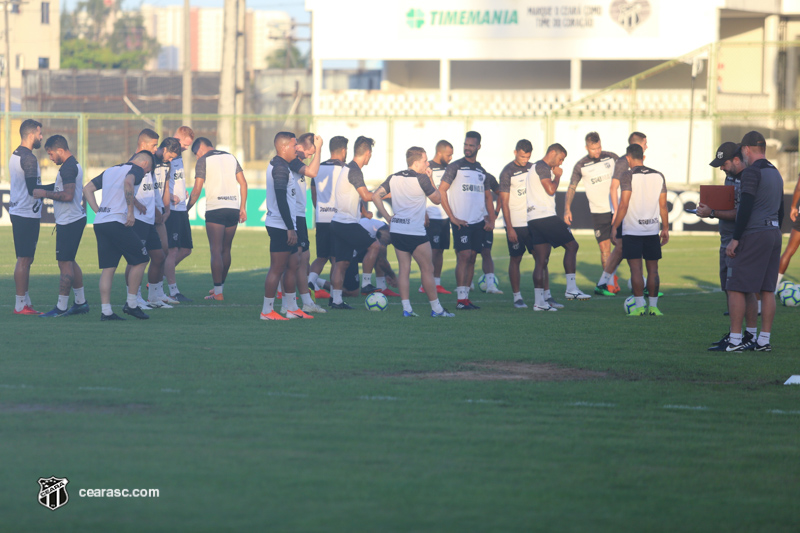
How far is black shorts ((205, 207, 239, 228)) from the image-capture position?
12891mm

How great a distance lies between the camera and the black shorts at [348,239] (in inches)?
481

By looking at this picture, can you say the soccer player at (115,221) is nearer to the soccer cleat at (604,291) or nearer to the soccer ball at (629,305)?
the soccer ball at (629,305)

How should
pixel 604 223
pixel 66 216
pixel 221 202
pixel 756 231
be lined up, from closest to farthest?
pixel 756 231 → pixel 66 216 → pixel 221 202 → pixel 604 223

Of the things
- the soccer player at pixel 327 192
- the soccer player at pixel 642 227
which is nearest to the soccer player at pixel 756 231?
the soccer player at pixel 642 227

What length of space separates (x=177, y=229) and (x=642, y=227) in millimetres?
6015

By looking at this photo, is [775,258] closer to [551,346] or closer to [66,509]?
[551,346]

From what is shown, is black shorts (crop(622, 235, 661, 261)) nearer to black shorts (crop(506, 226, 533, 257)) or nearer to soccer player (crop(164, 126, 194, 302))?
black shorts (crop(506, 226, 533, 257))

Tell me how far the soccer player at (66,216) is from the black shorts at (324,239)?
3.02 metres

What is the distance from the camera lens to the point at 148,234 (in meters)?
11.7

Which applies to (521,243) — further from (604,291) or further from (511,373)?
(511,373)

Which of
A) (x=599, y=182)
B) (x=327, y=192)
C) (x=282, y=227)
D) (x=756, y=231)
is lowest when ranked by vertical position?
(x=282, y=227)

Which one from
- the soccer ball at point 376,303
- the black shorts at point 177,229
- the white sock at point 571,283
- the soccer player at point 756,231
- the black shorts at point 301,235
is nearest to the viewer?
the soccer player at point 756,231

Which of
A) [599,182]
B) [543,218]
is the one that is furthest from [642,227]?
[599,182]

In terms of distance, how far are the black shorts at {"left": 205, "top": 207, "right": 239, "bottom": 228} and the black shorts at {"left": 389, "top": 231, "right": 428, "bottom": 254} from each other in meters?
2.76
